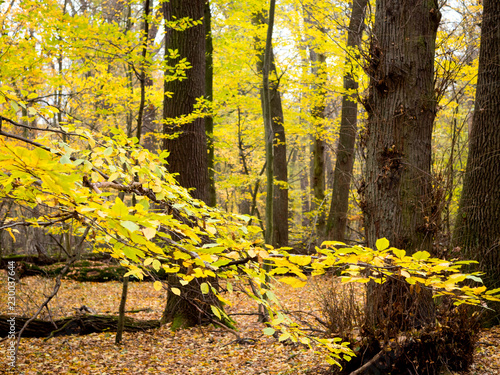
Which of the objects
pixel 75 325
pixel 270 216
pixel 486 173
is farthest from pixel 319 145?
pixel 75 325

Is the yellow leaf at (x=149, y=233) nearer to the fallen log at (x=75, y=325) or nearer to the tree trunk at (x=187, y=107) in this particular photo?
the tree trunk at (x=187, y=107)

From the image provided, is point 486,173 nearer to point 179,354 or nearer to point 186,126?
point 186,126

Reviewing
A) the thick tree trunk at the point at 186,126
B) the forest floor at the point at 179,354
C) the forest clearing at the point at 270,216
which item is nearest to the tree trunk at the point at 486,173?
the forest clearing at the point at 270,216

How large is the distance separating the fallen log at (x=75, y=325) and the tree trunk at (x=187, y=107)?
216 centimetres

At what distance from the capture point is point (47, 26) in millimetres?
4570

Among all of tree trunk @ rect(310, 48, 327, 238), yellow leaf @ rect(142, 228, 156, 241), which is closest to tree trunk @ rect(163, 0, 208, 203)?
Answer: yellow leaf @ rect(142, 228, 156, 241)

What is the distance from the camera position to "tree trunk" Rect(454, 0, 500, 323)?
15.5 ft

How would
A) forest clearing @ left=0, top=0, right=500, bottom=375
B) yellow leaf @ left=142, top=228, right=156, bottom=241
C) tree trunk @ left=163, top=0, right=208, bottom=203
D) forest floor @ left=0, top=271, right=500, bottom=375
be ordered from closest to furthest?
1. yellow leaf @ left=142, top=228, right=156, bottom=241
2. forest clearing @ left=0, top=0, right=500, bottom=375
3. forest floor @ left=0, top=271, right=500, bottom=375
4. tree trunk @ left=163, top=0, right=208, bottom=203

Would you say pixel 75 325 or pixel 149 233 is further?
pixel 75 325

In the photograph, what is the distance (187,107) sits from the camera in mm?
5379

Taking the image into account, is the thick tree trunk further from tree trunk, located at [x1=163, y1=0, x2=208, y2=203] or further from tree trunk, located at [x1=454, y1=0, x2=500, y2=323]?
tree trunk, located at [x1=454, y1=0, x2=500, y2=323]

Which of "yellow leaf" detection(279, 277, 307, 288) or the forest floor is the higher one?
"yellow leaf" detection(279, 277, 307, 288)

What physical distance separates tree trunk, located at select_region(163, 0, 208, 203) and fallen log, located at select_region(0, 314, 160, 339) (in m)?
2.16

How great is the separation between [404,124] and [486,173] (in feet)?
7.60
